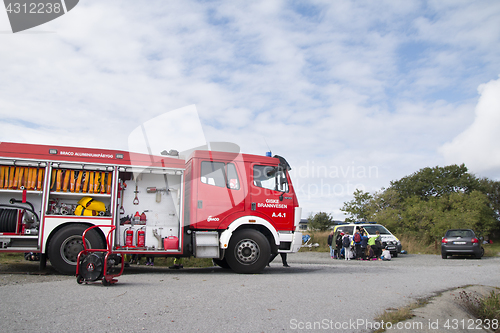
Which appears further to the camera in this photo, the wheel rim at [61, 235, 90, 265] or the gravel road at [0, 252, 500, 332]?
the wheel rim at [61, 235, 90, 265]

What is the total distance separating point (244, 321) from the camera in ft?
16.1

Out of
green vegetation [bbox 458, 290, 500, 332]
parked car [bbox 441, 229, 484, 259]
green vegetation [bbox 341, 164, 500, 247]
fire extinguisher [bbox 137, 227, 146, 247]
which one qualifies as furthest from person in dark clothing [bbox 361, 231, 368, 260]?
fire extinguisher [bbox 137, 227, 146, 247]

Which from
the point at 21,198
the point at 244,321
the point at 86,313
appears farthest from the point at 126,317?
the point at 21,198

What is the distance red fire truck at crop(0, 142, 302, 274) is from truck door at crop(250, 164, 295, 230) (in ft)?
0.09

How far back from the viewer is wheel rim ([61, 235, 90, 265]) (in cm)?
854

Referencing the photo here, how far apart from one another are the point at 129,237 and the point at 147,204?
922 mm

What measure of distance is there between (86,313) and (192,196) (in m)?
4.89

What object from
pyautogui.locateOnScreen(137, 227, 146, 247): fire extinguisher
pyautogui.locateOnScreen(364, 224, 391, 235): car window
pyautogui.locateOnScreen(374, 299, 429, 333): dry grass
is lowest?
pyautogui.locateOnScreen(374, 299, 429, 333): dry grass

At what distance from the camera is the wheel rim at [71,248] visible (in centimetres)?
854

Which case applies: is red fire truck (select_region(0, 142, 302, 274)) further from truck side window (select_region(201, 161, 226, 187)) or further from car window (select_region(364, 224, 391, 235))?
car window (select_region(364, 224, 391, 235))

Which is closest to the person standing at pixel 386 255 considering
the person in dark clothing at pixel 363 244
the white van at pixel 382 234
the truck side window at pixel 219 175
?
the person in dark clothing at pixel 363 244

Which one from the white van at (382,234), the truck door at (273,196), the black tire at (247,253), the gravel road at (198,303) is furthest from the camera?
the white van at (382,234)

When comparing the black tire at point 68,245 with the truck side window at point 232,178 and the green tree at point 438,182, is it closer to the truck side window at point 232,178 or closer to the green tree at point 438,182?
the truck side window at point 232,178

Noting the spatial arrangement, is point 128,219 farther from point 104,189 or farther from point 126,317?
point 126,317
